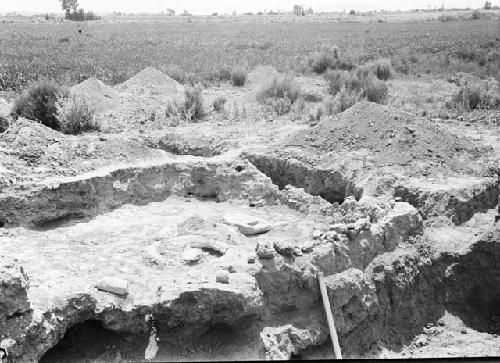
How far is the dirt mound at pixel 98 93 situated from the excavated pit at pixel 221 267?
4.57m

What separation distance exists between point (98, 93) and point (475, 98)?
7.62 metres

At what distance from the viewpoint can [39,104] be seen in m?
9.35

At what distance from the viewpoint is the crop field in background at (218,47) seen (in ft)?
35.0

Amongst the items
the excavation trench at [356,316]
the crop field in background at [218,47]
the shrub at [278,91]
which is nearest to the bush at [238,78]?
the crop field in background at [218,47]

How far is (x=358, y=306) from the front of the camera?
4.82 metres

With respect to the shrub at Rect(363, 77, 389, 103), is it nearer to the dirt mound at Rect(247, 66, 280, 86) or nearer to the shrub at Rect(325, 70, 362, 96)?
the shrub at Rect(325, 70, 362, 96)

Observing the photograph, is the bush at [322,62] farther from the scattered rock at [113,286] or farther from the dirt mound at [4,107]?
the scattered rock at [113,286]

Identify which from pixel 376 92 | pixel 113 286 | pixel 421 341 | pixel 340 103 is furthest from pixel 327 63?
pixel 113 286

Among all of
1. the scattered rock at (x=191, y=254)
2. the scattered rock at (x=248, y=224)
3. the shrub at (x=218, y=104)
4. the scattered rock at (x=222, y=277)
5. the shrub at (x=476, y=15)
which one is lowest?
the scattered rock at (x=248, y=224)

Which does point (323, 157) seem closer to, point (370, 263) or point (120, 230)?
point (370, 263)

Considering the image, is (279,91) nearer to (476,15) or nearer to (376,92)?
(376,92)

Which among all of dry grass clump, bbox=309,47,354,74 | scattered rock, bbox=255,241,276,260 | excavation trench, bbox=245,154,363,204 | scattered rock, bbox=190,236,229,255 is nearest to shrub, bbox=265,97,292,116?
excavation trench, bbox=245,154,363,204

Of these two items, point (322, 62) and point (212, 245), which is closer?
point (212, 245)

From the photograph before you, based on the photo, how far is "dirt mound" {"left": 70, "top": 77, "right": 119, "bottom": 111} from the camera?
10531 millimetres
